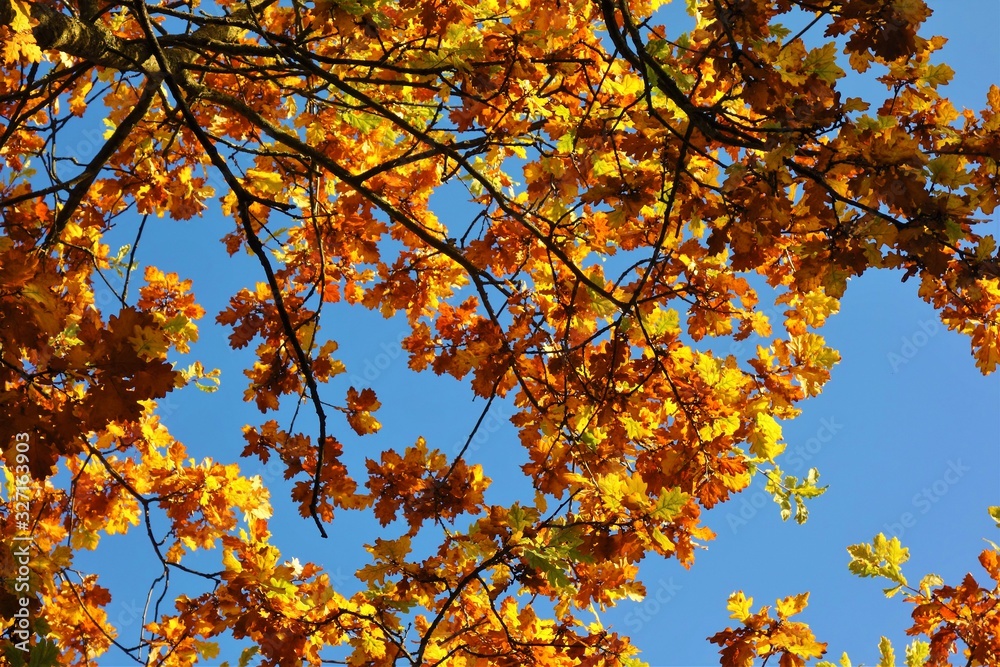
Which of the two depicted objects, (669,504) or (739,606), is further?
(739,606)

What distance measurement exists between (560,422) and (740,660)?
1704 millimetres

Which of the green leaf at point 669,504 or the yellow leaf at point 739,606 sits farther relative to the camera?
the yellow leaf at point 739,606

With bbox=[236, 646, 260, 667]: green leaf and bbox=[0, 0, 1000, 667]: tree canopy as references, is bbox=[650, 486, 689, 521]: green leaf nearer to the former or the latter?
bbox=[0, 0, 1000, 667]: tree canopy

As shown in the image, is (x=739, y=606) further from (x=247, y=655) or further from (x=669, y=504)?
(x=247, y=655)

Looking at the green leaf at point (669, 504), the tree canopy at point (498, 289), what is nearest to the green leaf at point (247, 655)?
the tree canopy at point (498, 289)

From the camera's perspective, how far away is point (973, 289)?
2.81 meters

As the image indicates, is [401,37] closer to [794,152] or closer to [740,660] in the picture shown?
[794,152]

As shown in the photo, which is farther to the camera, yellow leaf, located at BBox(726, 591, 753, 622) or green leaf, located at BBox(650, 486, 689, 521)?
yellow leaf, located at BBox(726, 591, 753, 622)

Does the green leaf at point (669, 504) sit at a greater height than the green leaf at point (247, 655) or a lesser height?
greater

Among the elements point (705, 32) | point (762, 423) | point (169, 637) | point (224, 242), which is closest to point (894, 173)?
point (705, 32)

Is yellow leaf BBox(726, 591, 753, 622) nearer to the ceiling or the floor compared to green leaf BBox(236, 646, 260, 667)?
nearer to the ceiling

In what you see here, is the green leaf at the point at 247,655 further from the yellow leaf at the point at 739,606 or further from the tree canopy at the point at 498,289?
the yellow leaf at the point at 739,606

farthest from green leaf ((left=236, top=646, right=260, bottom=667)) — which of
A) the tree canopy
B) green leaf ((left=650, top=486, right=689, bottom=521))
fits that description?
green leaf ((left=650, top=486, right=689, bottom=521))

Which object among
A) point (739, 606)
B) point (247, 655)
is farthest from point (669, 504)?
point (247, 655)
